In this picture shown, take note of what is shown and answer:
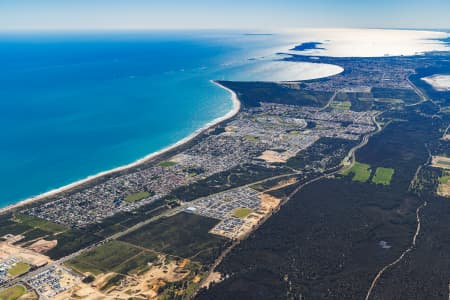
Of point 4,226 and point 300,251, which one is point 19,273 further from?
point 300,251

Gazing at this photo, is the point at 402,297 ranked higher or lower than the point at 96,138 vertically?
lower

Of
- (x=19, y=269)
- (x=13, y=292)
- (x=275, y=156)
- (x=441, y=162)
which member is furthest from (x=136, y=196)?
(x=441, y=162)

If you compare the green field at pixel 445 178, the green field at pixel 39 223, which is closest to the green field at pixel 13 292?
the green field at pixel 39 223

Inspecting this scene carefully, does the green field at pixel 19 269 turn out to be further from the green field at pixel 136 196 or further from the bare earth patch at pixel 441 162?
the bare earth patch at pixel 441 162

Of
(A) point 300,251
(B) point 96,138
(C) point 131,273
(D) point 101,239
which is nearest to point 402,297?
(A) point 300,251

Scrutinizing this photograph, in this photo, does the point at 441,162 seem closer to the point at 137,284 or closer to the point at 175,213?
the point at 175,213

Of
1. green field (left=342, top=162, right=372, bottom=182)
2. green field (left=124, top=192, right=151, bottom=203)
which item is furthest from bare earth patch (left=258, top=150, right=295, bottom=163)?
green field (left=124, top=192, right=151, bottom=203)

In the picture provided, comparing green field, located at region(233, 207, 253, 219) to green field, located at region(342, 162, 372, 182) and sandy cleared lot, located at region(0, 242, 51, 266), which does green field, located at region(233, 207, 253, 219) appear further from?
sandy cleared lot, located at region(0, 242, 51, 266)
